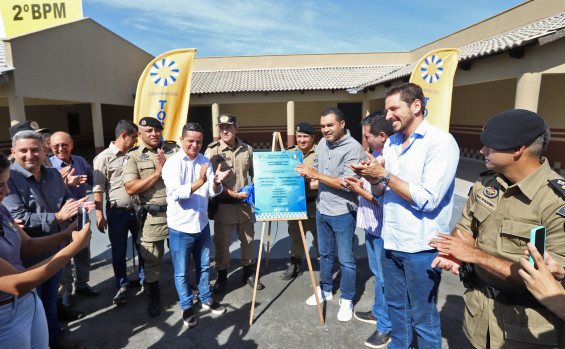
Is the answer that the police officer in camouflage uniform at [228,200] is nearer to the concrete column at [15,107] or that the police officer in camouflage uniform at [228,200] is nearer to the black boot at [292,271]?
the black boot at [292,271]

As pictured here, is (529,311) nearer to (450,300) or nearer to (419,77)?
(450,300)

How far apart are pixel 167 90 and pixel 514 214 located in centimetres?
528

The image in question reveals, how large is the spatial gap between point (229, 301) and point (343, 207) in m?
1.74

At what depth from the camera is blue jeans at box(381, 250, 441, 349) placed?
2.14 metres

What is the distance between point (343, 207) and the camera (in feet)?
10.3

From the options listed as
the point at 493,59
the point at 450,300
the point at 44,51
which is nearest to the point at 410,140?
the point at 450,300

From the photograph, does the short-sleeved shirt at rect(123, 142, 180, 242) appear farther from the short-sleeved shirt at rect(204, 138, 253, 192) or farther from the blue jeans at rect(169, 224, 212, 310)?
the short-sleeved shirt at rect(204, 138, 253, 192)

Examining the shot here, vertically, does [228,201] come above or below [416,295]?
above

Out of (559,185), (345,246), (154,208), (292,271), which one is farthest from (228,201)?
(559,185)

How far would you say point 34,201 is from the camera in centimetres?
252

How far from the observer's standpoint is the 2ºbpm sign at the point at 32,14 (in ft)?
39.0

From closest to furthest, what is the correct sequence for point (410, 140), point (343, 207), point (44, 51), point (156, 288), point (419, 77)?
1. point (410, 140)
2. point (343, 207)
3. point (156, 288)
4. point (419, 77)
5. point (44, 51)

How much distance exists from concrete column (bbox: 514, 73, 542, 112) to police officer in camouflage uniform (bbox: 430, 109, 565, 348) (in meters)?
6.87

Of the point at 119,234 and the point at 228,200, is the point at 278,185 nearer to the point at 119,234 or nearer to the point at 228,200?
the point at 228,200
